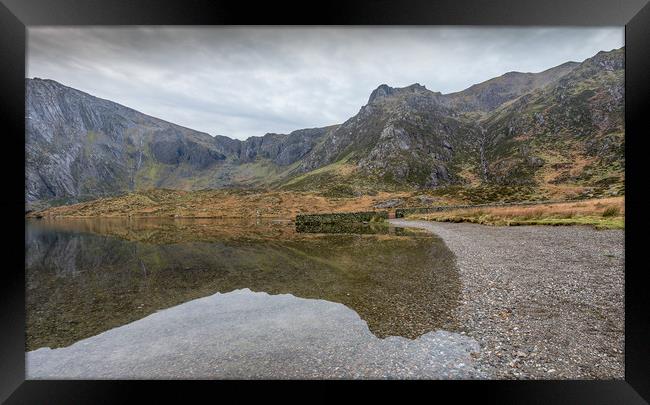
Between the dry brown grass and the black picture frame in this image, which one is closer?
the black picture frame

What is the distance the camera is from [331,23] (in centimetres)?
541

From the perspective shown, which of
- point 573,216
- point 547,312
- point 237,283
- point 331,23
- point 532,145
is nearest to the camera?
point 331,23

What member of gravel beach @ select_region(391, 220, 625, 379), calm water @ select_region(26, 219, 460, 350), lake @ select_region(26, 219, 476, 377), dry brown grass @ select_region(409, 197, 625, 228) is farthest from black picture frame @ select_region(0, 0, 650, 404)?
dry brown grass @ select_region(409, 197, 625, 228)

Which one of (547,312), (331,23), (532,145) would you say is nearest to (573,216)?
(547,312)

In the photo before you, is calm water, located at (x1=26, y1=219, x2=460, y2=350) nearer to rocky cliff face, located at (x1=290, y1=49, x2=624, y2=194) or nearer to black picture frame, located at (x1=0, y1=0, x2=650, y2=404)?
black picture frame, located at (x1=0, y1=0, x2=650, y2=404)

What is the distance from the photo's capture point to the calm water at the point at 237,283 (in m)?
8.81

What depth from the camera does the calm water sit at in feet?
28.9

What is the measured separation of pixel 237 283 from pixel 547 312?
11572mm

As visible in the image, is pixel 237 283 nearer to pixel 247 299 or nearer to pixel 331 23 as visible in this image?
pixel 247 299

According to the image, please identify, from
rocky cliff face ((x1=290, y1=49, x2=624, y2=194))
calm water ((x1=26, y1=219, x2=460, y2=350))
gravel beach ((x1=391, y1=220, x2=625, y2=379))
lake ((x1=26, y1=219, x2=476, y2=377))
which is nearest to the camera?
gravel beach ((x1=391, y1=220, x2=625, y2=379))

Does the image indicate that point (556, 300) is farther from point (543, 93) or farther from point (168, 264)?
point (543, 93)

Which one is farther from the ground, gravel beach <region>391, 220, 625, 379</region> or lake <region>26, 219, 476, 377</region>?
gravel beach <region>391, 220, 625, 379</region>

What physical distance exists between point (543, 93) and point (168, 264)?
246m

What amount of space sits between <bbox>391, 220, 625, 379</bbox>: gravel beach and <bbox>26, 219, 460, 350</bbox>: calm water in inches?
40.9
